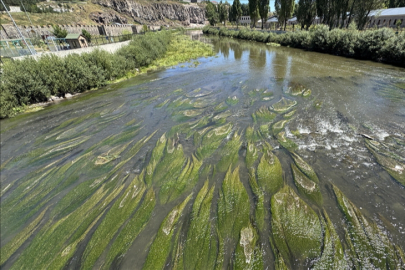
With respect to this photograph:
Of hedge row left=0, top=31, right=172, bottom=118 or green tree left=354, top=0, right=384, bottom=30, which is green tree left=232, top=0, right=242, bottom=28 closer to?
green tree left=354, top=0, right=384, bottom=30

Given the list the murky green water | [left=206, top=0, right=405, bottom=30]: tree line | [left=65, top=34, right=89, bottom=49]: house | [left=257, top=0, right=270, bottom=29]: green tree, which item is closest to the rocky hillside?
[left=257, top=0, right=270, bottom=29]: green tree

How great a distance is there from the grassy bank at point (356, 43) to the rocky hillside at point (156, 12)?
2941 inches

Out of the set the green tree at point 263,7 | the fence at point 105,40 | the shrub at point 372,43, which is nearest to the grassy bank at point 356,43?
the shrub at point 372,43

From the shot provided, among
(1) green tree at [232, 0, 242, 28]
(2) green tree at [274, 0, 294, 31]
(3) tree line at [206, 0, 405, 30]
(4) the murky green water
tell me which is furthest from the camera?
(1) green tree at [232, 0, 242, 28]

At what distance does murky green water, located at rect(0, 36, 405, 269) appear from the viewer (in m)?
3.73

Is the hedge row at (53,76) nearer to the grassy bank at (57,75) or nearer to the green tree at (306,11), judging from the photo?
the grassy bank at (57,75)

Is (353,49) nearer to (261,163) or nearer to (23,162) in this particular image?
(261,163)

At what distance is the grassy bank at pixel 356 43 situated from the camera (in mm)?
16344

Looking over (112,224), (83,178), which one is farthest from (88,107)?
(112,224)

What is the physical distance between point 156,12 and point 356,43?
113 m

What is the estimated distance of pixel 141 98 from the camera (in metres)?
12.2

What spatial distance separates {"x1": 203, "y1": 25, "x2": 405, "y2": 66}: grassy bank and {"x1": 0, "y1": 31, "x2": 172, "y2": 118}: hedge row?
24.3m

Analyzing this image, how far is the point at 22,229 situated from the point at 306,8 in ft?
158

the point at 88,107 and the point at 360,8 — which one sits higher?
the point at 360,8
